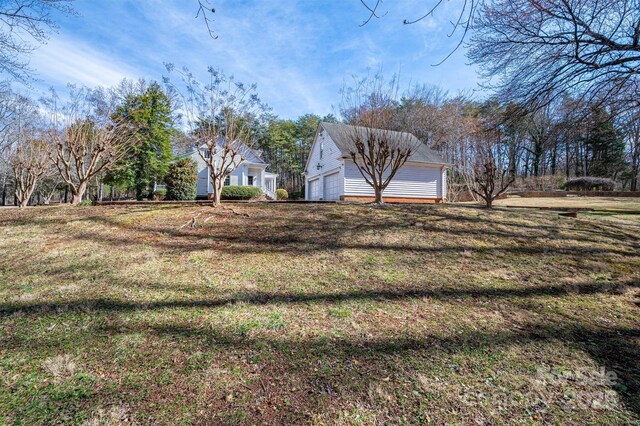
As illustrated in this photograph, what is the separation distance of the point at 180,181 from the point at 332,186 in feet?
30.2

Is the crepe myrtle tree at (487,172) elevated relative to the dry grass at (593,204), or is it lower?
elevated

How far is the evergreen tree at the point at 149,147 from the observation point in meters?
18.1

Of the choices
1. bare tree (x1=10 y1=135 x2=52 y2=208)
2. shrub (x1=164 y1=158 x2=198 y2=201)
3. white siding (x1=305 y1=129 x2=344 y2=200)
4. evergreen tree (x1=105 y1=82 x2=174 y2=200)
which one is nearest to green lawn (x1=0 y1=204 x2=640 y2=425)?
bare tree (x1=10 y1=135 x2=52 y2=208)

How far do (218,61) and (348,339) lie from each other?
6.98 meters

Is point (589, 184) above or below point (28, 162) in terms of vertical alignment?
below

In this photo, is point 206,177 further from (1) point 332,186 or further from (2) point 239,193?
(1) point 332,186

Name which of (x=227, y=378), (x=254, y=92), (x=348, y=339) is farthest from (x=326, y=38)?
(x=227, y=378)

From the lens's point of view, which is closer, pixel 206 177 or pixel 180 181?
pixel 180 181

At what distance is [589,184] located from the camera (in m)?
24.7

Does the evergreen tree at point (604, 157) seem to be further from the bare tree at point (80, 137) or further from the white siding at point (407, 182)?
the bare tree at point (80, 137)

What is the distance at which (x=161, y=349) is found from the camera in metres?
1.98

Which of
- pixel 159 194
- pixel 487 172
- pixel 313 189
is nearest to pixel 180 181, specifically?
pixel 159 194

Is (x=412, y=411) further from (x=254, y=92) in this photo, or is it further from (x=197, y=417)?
(x=254, y=92)

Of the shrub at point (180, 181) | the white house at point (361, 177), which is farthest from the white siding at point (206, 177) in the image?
the white house at point (361, 177)
